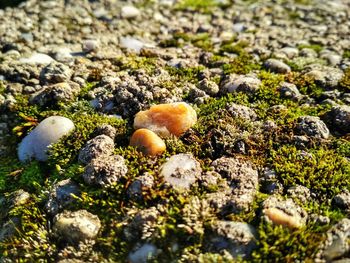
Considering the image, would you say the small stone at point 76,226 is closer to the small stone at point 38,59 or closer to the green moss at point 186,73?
the green moss at point 186,73

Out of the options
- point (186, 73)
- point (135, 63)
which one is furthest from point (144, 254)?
point (135, 63)

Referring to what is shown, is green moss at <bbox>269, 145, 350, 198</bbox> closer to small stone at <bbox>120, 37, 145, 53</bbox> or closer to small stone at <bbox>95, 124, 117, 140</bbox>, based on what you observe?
small stone at <bbox>95, 124, 117, 140</bbox>

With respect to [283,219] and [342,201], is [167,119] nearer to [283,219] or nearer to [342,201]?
[283,219]

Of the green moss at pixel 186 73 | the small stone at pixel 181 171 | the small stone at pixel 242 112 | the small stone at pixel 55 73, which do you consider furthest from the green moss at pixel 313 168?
the small stone at pixel 55 73

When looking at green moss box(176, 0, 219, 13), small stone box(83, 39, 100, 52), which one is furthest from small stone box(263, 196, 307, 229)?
green moss box(176, 0, 219, 13)

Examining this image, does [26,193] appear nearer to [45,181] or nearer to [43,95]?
[45,181]

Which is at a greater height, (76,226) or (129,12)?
(129,12)
